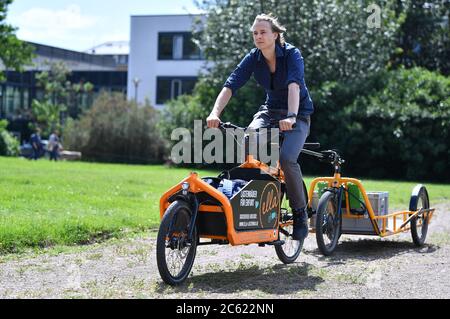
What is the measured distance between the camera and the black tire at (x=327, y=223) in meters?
8.47

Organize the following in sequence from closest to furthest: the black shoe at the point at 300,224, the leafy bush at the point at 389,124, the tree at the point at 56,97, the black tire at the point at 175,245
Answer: the black tire at the point at 175,245 → the black shoe at the point at 300,224 → the leafy bush at the point at 389,124 → the tree at the point at 56,97

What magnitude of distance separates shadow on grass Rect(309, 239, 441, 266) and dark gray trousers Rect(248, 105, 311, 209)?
81cm

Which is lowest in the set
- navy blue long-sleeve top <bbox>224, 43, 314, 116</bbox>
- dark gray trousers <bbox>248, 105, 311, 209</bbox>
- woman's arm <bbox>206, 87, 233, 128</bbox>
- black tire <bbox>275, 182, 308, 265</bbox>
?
black tire <bbox>275, 182, 308, 265</bbox>

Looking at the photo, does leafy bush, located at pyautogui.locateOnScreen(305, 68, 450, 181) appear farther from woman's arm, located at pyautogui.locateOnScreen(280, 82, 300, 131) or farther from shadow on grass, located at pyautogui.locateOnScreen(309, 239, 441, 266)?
woman's arm, located at pyautogui.locateOnScreen(280, 82, 300, 131)

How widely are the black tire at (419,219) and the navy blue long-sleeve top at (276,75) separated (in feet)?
9.10

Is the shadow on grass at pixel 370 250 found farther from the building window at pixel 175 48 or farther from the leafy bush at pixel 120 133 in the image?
the building window at pixel 175 48

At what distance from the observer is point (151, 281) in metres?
6.64

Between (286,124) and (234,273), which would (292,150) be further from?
(234,273)

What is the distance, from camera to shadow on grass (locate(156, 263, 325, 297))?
6.40m

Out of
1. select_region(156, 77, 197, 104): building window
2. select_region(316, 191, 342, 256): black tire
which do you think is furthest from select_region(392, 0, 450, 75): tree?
select_region(316, 191, 342, 256): black tire

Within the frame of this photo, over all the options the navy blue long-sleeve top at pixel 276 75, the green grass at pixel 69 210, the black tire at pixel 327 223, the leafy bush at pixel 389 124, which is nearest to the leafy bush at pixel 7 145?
the leafy bush at pixel 389 124

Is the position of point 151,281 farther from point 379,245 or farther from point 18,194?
point 18,194

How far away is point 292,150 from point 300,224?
0.81 meters

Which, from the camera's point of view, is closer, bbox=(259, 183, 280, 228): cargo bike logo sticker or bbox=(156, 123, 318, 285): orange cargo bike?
bbox=(156, 123, 318, 285): orange cargo bike
